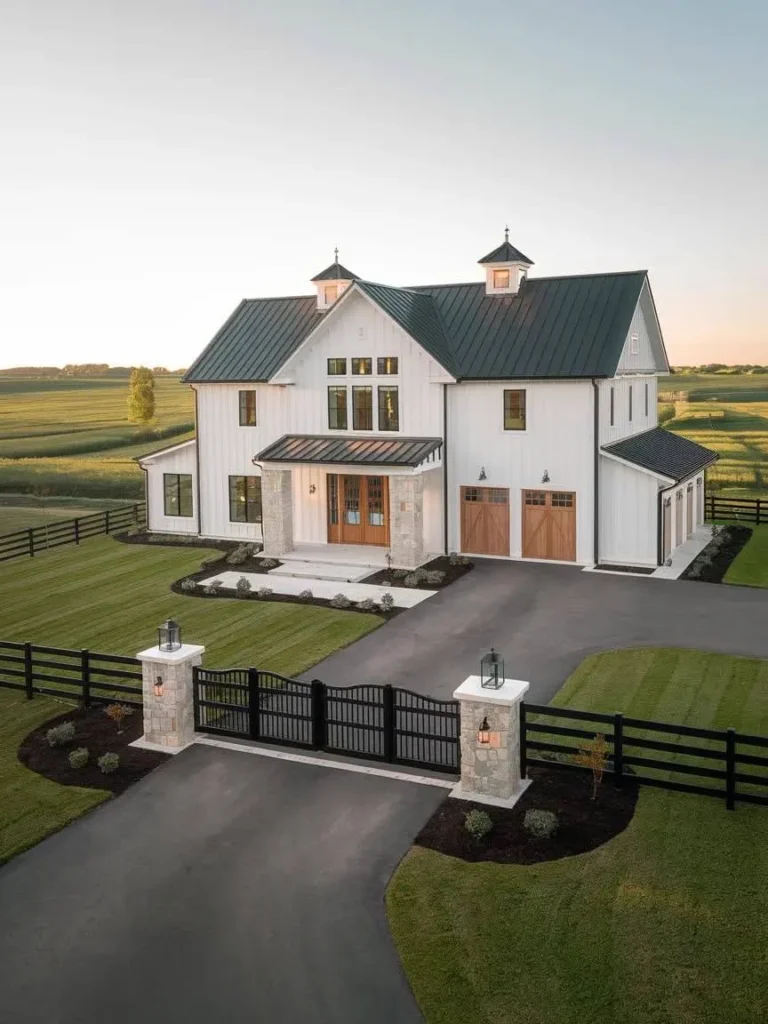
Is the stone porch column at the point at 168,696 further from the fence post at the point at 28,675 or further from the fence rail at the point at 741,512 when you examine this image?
the fence rail at the point at 741,512

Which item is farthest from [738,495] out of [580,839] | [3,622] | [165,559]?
[580,839]

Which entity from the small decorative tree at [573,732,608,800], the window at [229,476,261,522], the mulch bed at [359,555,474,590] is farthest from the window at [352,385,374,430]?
the small decorative tree at [573,732,608,800]

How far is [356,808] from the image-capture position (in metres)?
14.2

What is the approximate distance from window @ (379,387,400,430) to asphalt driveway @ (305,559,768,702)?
6012mm

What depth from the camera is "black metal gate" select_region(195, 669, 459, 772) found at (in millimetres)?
15461

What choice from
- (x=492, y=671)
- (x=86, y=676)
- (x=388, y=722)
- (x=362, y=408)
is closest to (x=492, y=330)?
(x=362, y=408)

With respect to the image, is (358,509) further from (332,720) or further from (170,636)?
(332,720)

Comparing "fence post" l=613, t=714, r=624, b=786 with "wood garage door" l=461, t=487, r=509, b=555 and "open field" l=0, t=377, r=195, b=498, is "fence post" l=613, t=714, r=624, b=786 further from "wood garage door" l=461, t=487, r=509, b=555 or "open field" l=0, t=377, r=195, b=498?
"open field" l=0, t=377, r=195, b=498

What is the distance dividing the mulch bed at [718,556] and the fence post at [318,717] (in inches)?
625

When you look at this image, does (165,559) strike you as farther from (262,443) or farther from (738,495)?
(738,495)

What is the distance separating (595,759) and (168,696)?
711cm

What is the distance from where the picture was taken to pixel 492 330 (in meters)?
32.8

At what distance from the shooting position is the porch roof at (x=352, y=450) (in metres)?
30.7

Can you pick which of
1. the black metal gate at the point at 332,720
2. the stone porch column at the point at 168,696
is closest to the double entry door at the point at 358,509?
the black metal gate at the point at 332,720
